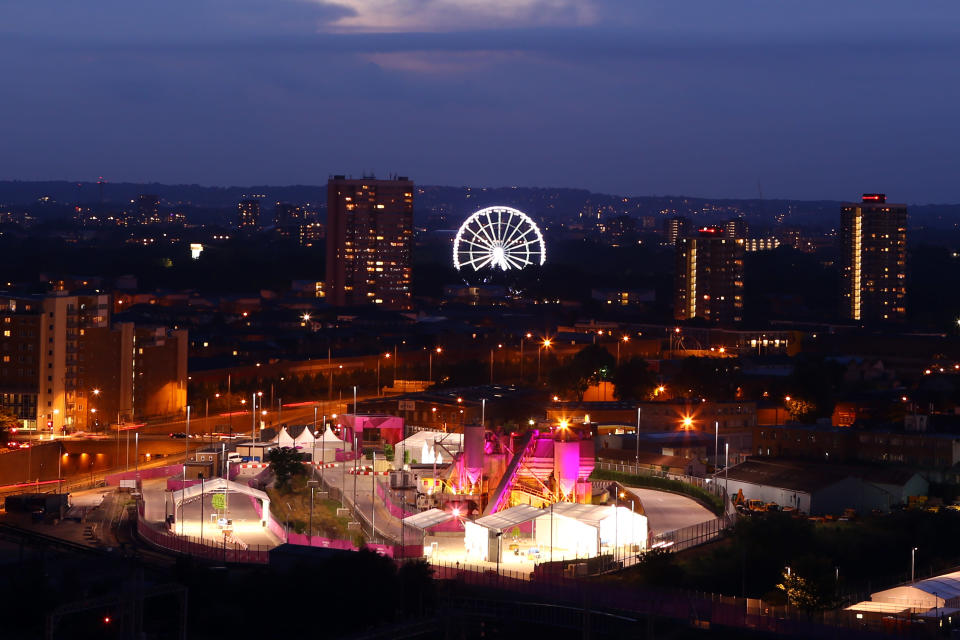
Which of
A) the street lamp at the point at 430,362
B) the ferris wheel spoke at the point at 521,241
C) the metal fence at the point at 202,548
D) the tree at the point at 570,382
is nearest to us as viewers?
the metal fence at the point at 202,548

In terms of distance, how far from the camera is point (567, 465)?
12.8 meters

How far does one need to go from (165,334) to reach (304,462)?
5728mm

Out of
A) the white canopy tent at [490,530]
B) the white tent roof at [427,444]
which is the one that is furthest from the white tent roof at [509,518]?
the white tent roof at [427,444]

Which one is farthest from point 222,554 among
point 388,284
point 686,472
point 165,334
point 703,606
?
Result: point 388,284

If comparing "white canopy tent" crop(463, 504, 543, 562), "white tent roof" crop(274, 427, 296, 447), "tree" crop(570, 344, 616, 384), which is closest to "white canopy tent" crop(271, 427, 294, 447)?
"white tent roof" crop(274, 427, 296, 447)

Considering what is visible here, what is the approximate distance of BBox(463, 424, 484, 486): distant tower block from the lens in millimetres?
13477

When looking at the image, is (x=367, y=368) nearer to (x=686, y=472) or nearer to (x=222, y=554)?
(x=686, y=472)

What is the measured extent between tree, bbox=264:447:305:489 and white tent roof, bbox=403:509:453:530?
1952 mm

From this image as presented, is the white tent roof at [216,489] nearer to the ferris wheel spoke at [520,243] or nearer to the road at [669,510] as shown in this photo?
the road at [669,510]

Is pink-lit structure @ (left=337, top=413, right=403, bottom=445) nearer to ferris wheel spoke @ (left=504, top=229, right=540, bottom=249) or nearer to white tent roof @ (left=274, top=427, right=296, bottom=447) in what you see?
white tent roof @ (left=274, top=427, right=296, bottom=447)

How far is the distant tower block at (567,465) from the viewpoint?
1276 centimetres

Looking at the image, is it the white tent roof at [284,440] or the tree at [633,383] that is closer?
the white tent roof at [284,440]

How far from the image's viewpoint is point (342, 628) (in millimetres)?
9273

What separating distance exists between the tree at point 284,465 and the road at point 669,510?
2636 millimetres
